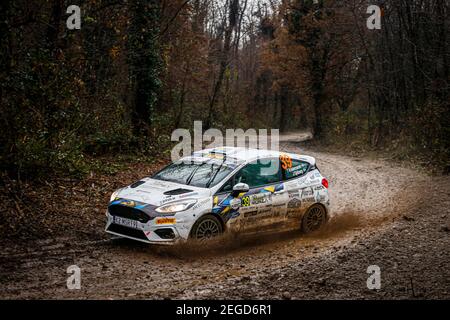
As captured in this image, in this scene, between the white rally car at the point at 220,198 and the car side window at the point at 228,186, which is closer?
the white rally car at the point at 220,198

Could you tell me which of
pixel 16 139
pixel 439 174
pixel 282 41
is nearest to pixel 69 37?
pixel 16 139

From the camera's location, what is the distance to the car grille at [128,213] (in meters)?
9.21

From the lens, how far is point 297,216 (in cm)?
1113

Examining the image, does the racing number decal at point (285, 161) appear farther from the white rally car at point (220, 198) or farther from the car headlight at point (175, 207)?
the car headlight at point (175, 207)

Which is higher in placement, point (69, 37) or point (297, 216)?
point (69, 37)

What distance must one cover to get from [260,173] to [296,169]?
1070mm

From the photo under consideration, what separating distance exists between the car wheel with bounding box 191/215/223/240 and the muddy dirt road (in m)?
0.21

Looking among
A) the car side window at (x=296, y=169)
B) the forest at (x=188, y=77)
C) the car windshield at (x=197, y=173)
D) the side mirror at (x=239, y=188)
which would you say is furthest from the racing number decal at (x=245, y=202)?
the forest at (x=188, y=77)

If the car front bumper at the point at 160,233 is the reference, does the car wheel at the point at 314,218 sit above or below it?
below

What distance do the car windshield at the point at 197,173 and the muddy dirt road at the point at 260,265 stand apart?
4.00 ft

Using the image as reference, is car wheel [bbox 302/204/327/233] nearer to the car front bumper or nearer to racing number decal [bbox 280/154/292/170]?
racing number decal [bbox 280/154/292/170]

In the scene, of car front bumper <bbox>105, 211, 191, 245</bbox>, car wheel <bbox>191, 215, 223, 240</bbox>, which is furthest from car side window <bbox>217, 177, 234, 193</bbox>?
car front bumper <bbox>105, 211, 191, 245</bbox>
